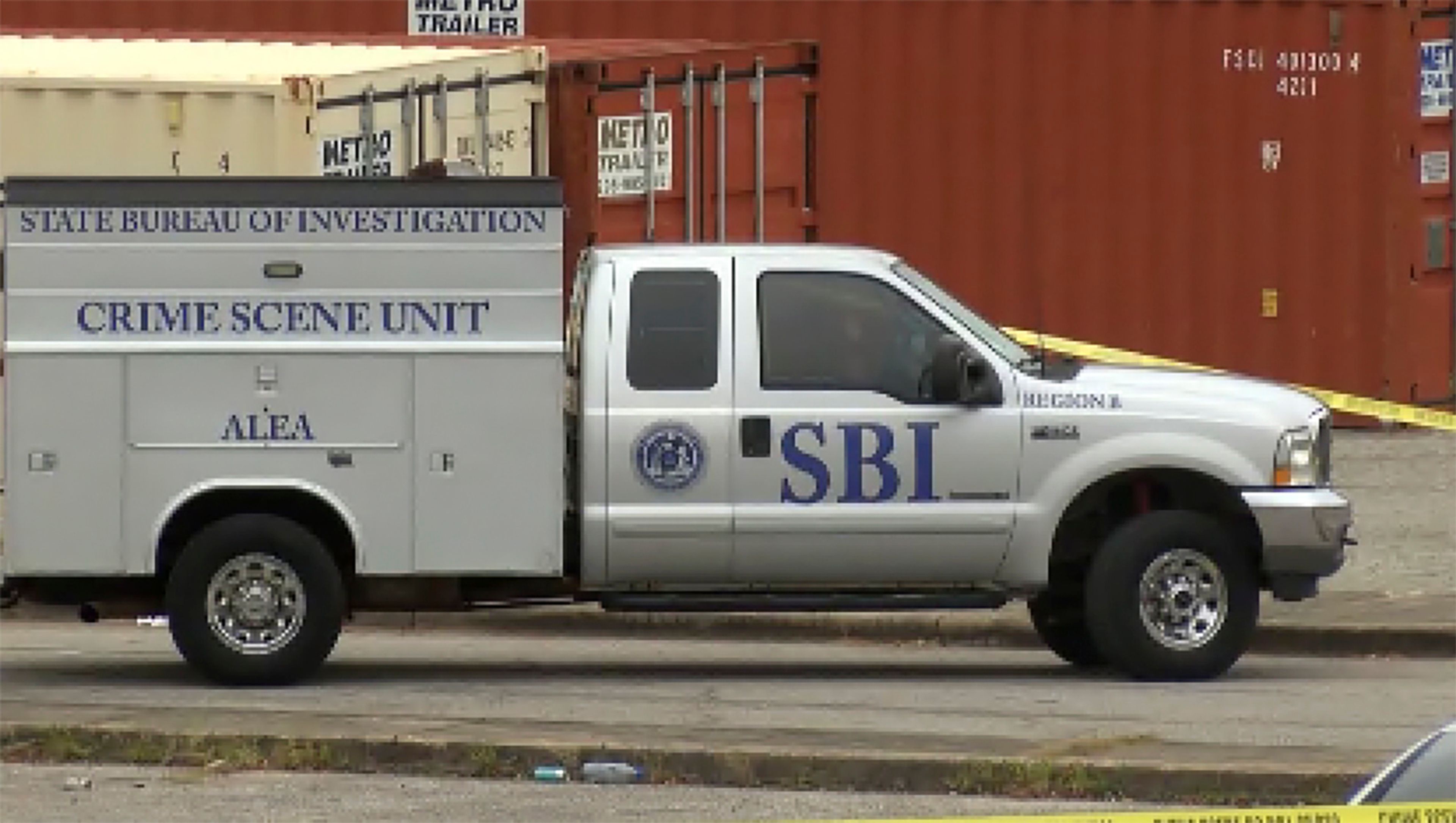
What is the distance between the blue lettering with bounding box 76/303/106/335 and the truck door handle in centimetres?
245

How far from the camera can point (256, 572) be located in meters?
12.2

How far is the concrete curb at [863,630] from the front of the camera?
14.1 m

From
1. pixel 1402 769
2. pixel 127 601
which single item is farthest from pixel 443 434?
pixel 1402 769

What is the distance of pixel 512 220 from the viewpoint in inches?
480

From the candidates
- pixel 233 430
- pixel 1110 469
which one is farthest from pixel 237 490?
pixel 1110 469

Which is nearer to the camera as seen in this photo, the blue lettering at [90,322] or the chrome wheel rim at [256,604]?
the blue lettering at [90,322]

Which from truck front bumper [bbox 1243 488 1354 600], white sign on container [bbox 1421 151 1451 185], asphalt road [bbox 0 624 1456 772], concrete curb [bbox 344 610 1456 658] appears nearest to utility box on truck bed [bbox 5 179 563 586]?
asphalt road [bbox 0 624 1456 772]

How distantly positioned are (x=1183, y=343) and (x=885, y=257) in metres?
9.51

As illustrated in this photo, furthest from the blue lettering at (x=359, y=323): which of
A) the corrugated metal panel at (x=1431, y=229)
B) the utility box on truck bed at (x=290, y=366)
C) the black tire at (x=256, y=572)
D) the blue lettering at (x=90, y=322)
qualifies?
the corrugated metal panel at (x=1431, y=229)

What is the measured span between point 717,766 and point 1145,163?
12.0 m

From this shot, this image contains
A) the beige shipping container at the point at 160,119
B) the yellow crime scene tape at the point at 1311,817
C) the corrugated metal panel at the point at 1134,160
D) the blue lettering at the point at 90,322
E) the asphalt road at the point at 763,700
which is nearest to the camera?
the yellow crime scene tape at the point at 1311,817

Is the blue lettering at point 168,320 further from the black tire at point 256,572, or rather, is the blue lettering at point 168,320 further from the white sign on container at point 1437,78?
the white sign on container at point 1437,78

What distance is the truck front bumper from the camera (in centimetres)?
1241

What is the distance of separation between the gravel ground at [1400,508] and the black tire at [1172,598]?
3.03m
